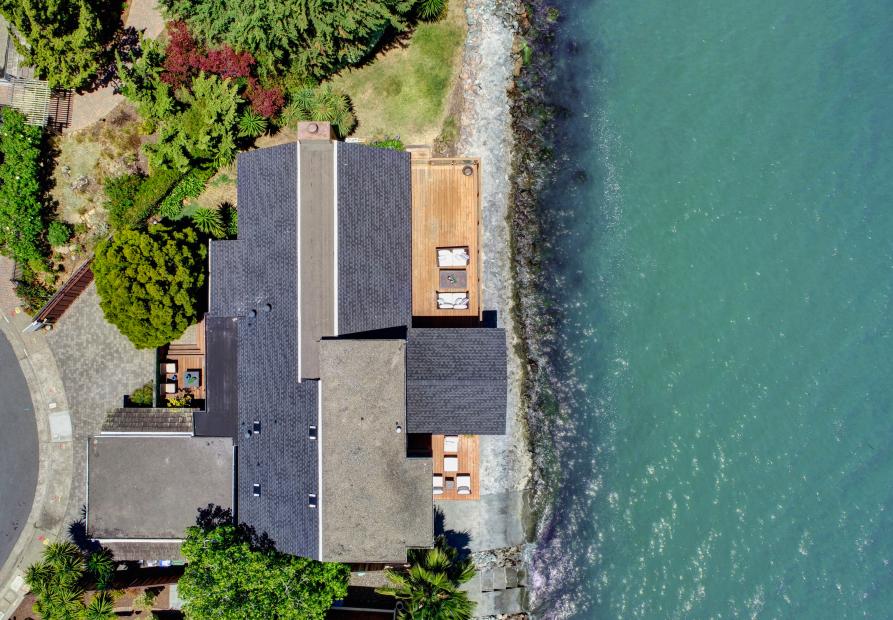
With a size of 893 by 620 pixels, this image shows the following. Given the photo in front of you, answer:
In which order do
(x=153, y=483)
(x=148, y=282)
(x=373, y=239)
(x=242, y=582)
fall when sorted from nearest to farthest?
(x=242, y=582), (x=148, y=282), (x=373, y=239), (x=153, y=483)

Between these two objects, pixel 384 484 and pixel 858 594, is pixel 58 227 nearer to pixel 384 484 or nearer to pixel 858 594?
pixel 384 484

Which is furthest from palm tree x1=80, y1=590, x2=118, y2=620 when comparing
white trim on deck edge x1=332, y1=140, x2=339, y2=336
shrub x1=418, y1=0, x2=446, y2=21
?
shrub x1=418, y1=0, x2=446, y2=21

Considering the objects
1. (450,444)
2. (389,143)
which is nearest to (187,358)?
(450,444)

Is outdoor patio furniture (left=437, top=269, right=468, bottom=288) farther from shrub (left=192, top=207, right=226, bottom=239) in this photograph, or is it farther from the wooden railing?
the wooden railing

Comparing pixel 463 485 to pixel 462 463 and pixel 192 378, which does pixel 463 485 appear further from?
pixel 192 378

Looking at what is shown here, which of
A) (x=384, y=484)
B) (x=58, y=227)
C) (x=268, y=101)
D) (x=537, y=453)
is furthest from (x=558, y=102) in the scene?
(x=58, y=227)

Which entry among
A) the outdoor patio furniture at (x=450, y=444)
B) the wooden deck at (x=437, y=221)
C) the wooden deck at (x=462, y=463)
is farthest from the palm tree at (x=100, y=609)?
the wooden deck at (x=437, y=221)
